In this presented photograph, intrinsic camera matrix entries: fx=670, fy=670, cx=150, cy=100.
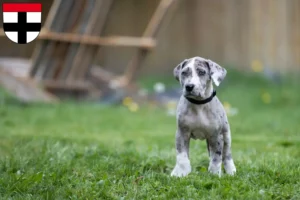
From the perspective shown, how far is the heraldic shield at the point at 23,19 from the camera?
5602 mm

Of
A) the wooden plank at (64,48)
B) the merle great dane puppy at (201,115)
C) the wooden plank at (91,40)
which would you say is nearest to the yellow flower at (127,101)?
the wooden plank at (91,40)

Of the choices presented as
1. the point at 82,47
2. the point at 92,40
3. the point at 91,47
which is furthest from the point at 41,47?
the point at 91,47

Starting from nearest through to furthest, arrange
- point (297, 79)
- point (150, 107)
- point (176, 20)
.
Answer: point (150, 107)
point (297, 79)
point (176, 20)

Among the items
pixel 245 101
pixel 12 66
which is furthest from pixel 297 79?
pixel 12 66

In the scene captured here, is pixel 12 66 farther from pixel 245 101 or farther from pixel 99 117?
pixel 245 101

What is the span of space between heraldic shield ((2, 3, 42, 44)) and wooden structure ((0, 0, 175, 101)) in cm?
723

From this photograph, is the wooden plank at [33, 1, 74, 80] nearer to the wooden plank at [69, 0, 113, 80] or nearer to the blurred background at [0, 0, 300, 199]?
the blurred background at [0, 0, 300, 199]

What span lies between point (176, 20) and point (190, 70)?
596 inches

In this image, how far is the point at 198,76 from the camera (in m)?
5.30

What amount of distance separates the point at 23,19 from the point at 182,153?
5.73 ft

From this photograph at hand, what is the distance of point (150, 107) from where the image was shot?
1411cm

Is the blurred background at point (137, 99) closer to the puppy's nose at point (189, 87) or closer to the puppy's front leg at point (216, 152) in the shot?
the puppy's front leg at point (216, 152)

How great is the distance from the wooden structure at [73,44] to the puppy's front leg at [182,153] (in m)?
7.82

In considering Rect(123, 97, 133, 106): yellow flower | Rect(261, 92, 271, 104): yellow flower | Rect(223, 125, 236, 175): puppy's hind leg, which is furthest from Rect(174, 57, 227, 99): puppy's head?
Rect(261, 92, 271, 104): yellow flower
